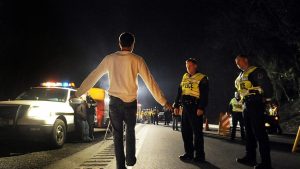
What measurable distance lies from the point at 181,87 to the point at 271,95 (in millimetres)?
32550

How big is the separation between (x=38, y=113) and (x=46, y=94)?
227 centimetres

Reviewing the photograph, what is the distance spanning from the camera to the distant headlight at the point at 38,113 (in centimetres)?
972

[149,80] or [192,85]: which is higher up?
[192,85]

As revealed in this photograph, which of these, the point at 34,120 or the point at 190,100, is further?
the point at 34,120

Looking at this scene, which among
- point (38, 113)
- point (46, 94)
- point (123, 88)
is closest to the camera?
point (123, 88)

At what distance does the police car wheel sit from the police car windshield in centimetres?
125

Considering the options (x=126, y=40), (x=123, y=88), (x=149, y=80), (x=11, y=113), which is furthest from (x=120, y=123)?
(x=11, y=113)

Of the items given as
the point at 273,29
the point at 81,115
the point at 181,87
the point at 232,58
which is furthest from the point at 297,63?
the point at 181,87

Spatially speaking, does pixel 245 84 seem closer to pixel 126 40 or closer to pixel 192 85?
pixel 192 85

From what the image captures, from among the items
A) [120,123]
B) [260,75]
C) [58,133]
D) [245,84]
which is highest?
[260,75]

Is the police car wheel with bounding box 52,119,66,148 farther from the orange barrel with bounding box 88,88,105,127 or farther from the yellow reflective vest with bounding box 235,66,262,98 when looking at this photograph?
the orange barrel with bounding box 88,88,105,127

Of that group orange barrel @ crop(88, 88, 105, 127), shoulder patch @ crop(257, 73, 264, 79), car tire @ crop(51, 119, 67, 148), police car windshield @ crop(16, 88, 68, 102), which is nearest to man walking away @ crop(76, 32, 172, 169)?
shoulder patch @ crop(257, 73, 264, 79)

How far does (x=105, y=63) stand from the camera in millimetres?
5352

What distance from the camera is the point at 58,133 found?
10422 millimetres
